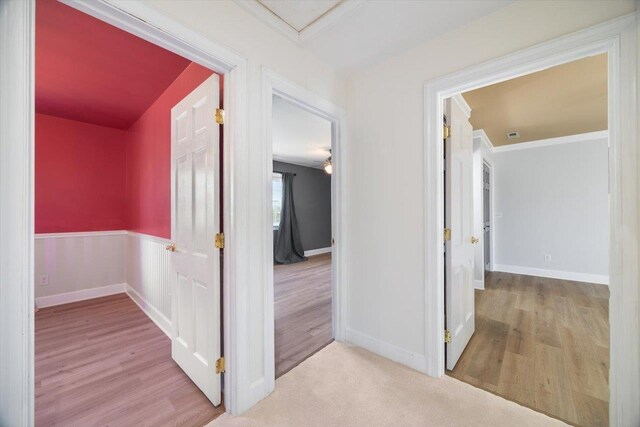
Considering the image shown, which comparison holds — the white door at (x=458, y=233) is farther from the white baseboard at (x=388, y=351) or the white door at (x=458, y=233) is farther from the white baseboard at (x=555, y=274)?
the white baseboard at (x=555, y=274)

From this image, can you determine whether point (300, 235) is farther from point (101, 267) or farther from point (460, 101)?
point (460, 101)

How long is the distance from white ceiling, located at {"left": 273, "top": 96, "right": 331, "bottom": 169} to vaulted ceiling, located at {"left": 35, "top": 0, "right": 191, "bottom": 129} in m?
1.17

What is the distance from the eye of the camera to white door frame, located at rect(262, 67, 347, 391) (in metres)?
1.70

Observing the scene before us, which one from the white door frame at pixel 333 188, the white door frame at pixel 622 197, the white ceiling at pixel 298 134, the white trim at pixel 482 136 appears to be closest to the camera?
the white door frame at pixel 622 197

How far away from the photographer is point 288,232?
6.45 meters

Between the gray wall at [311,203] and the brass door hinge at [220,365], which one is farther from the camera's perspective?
the gray wall at [311,203]

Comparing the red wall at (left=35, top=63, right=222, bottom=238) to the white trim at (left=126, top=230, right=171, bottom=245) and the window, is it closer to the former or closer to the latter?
the white trim at (left=126, top=230, right=171, bottom=245)

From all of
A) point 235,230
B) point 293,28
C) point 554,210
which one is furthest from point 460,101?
point 554,210

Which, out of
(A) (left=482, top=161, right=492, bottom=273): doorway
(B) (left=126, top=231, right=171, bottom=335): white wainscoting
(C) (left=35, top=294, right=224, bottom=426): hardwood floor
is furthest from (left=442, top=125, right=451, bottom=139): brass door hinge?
(A) (left=482, top=161, right=492, bottom=273): doorway

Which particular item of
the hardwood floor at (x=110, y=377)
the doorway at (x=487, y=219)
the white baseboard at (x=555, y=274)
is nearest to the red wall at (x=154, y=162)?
the hardwood floor at (x=110, y=377)

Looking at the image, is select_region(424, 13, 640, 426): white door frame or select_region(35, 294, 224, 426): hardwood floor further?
select_region(35, 294, 224, 426): hardwood floor

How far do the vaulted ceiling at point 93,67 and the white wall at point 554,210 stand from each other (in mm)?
5831

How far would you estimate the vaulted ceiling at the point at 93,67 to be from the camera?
174 centimetres

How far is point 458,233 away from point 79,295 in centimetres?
472
